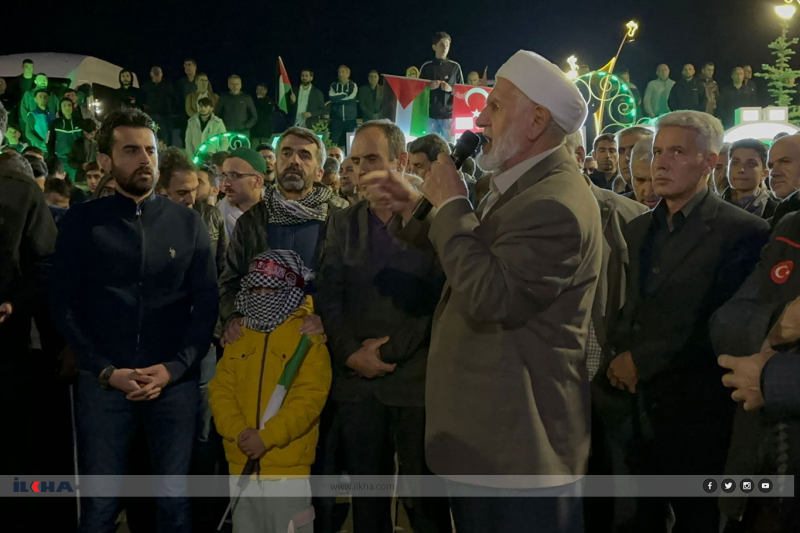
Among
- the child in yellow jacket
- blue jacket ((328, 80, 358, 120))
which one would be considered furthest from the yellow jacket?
blue jacket ((328, 80, 358, 120))

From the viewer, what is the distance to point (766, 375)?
1.96m

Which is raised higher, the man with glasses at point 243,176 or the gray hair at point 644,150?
the gray hair at point 644,150

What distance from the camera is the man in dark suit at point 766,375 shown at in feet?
6.38

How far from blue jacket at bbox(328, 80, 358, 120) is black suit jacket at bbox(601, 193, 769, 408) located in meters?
11.7

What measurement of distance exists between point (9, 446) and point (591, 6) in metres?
35.5

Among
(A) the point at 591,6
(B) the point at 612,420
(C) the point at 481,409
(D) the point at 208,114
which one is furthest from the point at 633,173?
(A) the point at 591,6

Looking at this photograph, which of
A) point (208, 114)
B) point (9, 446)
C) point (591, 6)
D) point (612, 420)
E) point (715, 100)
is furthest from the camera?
point (591, 6)

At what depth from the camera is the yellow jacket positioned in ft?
10.1

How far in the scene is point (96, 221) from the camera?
10.5 ft

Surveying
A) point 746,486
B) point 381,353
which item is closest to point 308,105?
point 381,353

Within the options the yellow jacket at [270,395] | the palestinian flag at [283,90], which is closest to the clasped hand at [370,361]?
the yellow jacket at [270,395]

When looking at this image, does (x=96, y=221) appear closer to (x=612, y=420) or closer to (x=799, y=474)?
(x=612, y=420)

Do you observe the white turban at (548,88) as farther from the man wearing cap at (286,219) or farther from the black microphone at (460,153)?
the man wearing cap at (286,219)

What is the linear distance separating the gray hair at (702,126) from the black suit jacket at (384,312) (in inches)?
48.6
